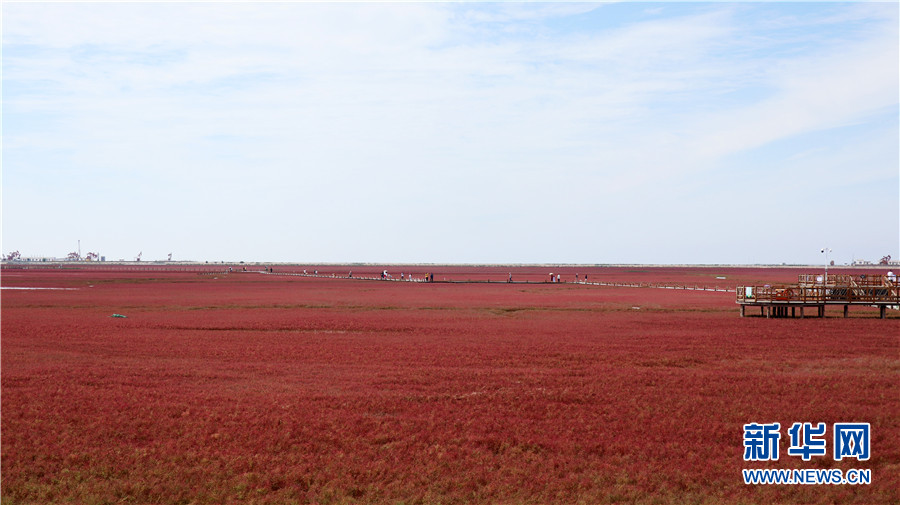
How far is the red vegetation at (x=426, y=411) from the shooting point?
14.3 m

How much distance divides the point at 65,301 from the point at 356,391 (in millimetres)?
48741

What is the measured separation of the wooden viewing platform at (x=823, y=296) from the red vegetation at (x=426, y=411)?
8.10 m

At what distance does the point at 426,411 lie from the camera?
19.6 metres

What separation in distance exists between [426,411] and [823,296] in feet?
121

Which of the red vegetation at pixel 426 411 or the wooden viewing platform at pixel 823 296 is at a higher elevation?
the wooden viewing platform at pixel 823 296

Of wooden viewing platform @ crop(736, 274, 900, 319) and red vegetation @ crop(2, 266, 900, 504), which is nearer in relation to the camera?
red vegetation @ crop(2, 266, 900, 504)

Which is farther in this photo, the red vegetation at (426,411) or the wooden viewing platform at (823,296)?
the wooden viewing platform at (823,296)

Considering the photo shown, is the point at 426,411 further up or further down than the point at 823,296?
further down

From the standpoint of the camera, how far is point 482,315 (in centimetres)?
4856

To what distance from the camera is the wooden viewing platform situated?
4625 cm

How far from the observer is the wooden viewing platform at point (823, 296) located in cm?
4625

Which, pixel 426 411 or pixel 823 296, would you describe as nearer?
pixel 426 411

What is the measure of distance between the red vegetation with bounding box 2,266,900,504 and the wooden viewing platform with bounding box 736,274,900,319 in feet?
26.6

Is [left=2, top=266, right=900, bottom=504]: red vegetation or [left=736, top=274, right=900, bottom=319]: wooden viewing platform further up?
[left=736, top=274, right=900, bottom=319]: wooden viewing platform
